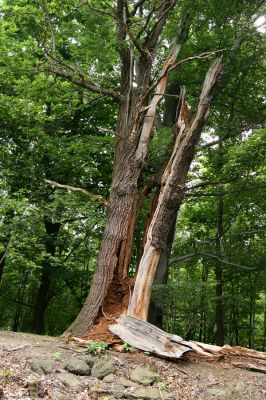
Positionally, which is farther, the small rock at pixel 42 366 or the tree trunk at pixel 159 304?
the tree trunk at pixel 159 304

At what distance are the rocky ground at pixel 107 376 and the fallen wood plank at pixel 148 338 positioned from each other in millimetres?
156

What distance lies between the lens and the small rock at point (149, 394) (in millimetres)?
5172

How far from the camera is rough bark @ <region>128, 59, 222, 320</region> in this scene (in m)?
7.45

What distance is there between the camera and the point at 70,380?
5.14 metres

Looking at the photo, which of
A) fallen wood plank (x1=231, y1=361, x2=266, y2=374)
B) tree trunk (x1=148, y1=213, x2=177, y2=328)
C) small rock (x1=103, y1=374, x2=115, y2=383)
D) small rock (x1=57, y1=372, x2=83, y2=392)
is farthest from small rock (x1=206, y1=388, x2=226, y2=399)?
tree trunk (x1=148, y1=213, x2=177, y2=328)

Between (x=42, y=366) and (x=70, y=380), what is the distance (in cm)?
42

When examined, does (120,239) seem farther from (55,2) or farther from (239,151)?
(55,2)

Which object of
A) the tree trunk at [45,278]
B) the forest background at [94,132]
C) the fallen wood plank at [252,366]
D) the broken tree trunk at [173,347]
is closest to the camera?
the fallen wood plank at [252,366]

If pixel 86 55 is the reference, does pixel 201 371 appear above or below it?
below

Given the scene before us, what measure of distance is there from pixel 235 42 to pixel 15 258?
317 inches

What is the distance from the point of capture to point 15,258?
9586 mm

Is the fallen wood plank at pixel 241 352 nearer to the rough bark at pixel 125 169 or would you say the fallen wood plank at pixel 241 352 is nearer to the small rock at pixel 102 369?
the small rock at pixel 102 369

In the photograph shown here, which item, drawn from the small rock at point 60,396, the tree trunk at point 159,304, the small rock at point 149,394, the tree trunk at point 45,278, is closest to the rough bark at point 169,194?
the small rock at point 149,394

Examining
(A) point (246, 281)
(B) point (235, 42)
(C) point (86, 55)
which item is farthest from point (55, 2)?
(A) point (246, 281)
